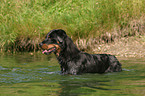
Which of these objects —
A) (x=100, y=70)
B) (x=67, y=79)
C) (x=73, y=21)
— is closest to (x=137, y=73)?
(x=100, y=70)

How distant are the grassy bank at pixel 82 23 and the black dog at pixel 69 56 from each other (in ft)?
18.7

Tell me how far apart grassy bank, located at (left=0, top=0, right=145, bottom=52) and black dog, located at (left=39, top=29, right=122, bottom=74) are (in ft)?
18.7

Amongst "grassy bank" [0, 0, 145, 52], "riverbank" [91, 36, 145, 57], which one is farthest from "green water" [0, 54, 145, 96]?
"grassy bank" [0, 0, 145, 52]

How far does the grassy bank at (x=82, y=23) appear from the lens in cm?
1447

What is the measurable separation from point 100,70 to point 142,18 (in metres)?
7.50

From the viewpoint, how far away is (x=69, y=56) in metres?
8.15

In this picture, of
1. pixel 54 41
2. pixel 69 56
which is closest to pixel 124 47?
pixel 69 56

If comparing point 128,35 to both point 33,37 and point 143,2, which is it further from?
point 33,37

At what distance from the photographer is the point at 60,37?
25.9 ft

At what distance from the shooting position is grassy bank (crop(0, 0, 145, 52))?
570 inches

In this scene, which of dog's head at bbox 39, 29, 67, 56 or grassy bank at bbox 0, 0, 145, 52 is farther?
grassy bank at bbox 0, 0, 145, 52

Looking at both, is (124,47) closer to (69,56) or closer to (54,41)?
(69,56)

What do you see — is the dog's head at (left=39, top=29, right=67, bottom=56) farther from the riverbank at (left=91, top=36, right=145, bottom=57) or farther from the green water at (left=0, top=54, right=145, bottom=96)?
the riverbank at (left=91, top=36, right=145, bottom=57)

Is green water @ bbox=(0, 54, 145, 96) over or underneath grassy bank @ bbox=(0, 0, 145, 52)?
underneath
